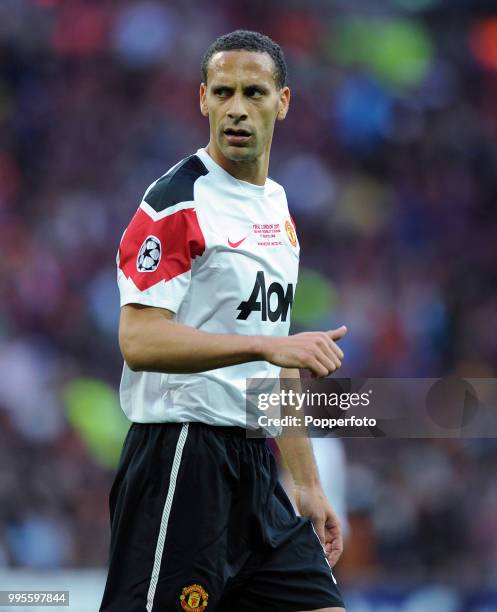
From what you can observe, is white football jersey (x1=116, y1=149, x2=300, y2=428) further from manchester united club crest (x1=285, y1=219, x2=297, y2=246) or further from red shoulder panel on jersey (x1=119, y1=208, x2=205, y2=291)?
manchester united club crest (x1=285, y1=219, x2=297, y2=246)

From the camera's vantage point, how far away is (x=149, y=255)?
3.04m

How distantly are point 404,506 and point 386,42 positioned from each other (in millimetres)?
4379

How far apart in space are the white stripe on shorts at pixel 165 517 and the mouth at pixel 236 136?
2.81 ft

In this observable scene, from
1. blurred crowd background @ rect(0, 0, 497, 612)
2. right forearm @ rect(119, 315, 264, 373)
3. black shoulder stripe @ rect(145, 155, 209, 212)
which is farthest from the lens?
blurred crowd background @ rect(0, 0, 497, 612)

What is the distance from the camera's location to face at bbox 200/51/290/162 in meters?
3.33

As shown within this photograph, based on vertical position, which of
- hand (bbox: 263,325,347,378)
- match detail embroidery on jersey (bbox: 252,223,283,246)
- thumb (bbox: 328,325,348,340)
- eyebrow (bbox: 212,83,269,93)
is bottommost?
hand (bbox: 263,325,347,378)

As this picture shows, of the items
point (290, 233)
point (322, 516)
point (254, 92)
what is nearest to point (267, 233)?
point (290, 233)

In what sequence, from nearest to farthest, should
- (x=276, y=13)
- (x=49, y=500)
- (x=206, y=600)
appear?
(x=206, y=600)
(x=49, y=500)
(x=276, y=13)

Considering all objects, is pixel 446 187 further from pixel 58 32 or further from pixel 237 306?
pixel 237 306

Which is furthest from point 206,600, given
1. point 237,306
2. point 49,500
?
point 49,500

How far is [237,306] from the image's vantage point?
3.19 meters

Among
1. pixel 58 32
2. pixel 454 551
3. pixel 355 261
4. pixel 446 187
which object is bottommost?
pixel 454 551

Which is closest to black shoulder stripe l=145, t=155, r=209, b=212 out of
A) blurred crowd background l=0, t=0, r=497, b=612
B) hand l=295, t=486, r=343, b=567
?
hand l=295, t=486, r=343, b=567

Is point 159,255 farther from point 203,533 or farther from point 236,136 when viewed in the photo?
point 203,533
